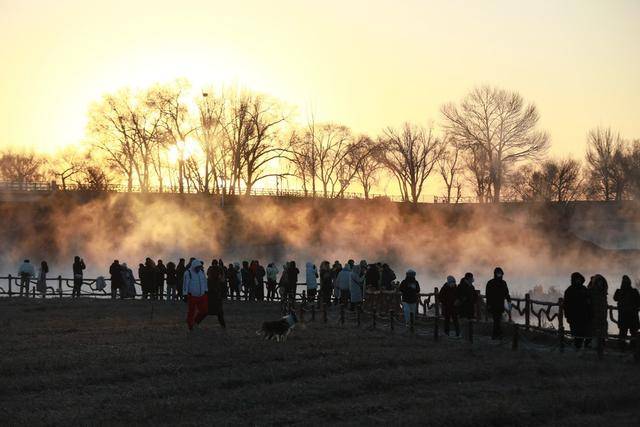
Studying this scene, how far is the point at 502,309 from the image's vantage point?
23.4 meters

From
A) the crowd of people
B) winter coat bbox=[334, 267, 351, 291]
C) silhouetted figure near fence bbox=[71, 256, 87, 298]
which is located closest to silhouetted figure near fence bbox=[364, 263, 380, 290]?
the crowd of people

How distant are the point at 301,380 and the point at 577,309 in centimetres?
749

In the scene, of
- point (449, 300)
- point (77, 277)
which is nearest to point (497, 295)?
point (449, 300)

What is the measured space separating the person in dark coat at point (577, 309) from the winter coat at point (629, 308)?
33.4 inches

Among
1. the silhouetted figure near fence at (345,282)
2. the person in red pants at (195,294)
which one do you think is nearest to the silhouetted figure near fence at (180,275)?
the silhouetted figure near fence at (345,282)

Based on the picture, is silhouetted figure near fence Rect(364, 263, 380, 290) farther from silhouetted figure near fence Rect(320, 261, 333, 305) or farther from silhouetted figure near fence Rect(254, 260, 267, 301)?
silhouetted figure near fence Rect(254, 260, 267, 301)

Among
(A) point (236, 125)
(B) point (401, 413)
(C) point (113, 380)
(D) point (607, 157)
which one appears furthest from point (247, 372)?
(D) point (607, 157)

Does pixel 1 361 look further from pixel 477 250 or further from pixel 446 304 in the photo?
pixel 477 250

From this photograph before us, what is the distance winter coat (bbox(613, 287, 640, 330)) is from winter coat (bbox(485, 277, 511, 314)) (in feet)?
8.73

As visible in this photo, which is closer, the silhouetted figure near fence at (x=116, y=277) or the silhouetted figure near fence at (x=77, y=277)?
the silhouetted figure near fence at (x=116, y=277)

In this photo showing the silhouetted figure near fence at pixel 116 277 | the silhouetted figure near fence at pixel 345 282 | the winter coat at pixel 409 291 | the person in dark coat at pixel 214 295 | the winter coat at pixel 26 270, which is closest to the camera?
the person in dark coat at pixel 214 295

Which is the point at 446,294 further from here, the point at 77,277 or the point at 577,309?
the point at 77,277

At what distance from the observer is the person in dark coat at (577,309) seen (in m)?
21.4

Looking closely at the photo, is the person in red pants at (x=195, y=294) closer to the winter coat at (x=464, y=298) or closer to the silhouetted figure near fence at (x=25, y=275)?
the winter coat at (x=464, y=298)
